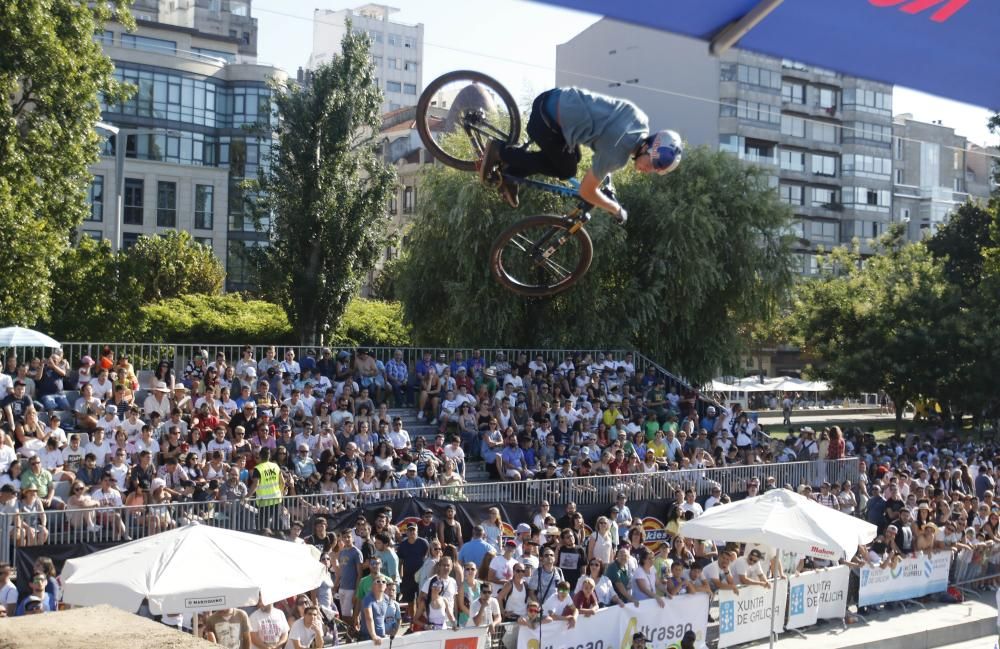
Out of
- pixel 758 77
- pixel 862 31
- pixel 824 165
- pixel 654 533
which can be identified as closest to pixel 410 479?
pixel 654 533

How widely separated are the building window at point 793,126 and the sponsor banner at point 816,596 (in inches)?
2231

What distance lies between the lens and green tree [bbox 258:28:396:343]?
31.2m

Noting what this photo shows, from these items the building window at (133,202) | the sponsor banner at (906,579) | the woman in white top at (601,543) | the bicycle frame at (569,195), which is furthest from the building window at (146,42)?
the bicycle frame at (569,195)

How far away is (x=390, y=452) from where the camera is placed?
54.2 ft

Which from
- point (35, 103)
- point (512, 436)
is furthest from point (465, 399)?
point (35, 103)

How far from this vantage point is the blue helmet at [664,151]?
5.70 metres

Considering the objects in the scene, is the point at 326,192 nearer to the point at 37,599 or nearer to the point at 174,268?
the point at 174,268

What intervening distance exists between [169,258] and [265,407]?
3018cm

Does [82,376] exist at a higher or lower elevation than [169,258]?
lower

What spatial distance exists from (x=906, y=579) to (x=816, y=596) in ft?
7.78

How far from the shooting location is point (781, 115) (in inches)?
2724

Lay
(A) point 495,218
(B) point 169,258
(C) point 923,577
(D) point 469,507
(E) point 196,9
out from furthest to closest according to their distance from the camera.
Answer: (E) point 196,9, (B) point 169,258, (A) point 495,218, (C) point 923,577, (D) point 469,507

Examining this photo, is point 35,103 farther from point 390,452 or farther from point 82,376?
point 390,452

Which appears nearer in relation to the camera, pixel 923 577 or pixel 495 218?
pixel 923 577
